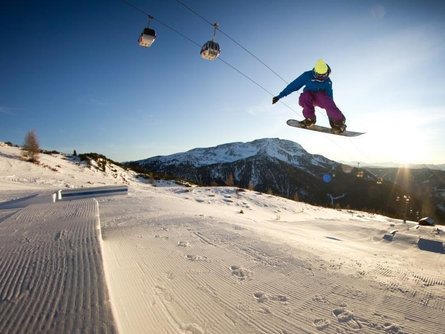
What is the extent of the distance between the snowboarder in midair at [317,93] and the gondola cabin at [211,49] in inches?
93.7

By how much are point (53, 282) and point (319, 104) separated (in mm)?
6640

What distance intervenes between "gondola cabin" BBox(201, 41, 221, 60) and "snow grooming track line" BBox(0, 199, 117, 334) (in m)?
5.94

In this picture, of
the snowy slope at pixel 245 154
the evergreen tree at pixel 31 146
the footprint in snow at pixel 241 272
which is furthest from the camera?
the snowy slope at pixel 245 154

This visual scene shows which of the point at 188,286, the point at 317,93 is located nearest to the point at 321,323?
the point at 188,286

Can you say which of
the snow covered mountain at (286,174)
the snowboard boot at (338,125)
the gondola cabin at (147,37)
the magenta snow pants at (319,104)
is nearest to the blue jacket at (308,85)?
the magenta snow pants at (319,104)

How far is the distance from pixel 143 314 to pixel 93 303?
1.68ft

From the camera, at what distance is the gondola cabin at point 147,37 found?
6139mm

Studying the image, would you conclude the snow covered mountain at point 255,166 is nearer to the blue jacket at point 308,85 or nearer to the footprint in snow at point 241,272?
the blue jacket at point 308,85

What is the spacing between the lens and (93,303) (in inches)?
54.9

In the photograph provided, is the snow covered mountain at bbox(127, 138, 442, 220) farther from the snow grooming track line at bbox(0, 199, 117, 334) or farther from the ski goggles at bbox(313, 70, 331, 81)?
the snow grooming track line at bbox(0, 199, 117, 334)

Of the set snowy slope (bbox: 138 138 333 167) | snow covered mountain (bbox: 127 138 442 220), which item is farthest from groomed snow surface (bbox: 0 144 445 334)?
snowy slope (bbox: 138 138 333 167)

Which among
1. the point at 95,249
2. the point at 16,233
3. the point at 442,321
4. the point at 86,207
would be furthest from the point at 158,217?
the point at 442,321

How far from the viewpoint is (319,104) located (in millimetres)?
6055

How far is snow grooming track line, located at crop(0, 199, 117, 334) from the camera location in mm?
1248
